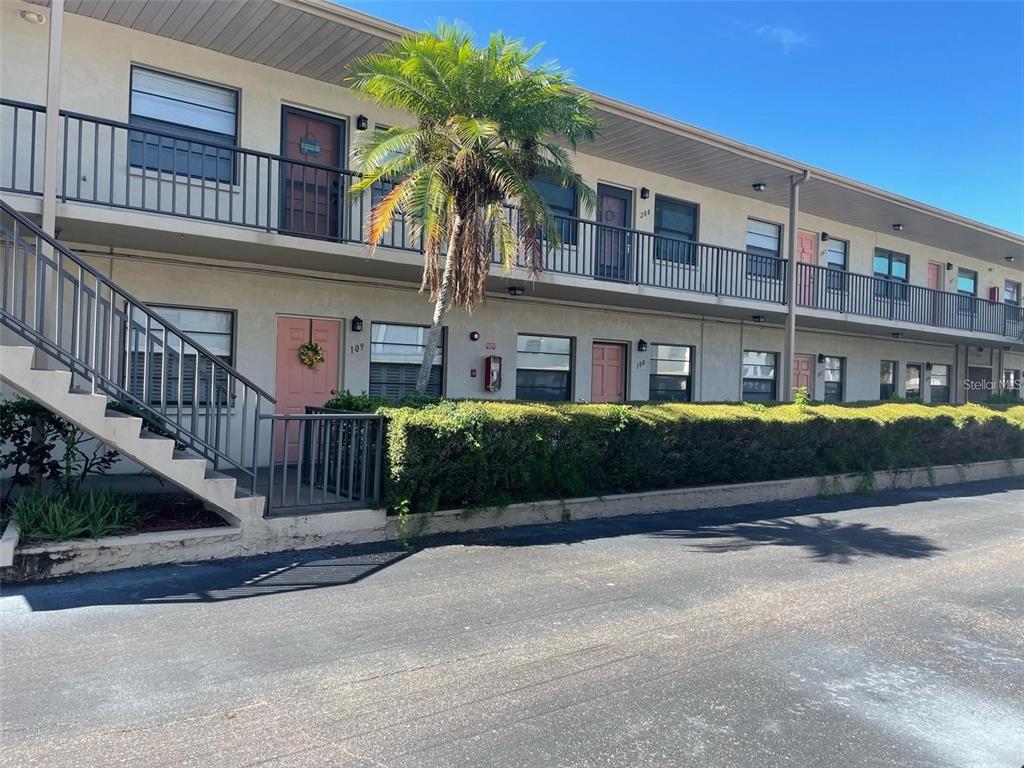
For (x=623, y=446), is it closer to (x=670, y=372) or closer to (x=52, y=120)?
(x=670, y=372)

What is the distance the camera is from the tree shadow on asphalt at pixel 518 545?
5438 millimetres

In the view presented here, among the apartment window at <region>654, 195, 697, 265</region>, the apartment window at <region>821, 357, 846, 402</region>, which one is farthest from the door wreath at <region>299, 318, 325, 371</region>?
the apartment window at <region>821, 357, 846, 402</region>

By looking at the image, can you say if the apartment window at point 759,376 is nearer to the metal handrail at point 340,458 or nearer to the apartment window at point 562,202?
the apartment window at point 562,202

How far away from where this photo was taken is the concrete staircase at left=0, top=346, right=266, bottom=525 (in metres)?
5.64

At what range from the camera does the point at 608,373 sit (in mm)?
14195

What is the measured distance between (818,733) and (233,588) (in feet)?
13.9

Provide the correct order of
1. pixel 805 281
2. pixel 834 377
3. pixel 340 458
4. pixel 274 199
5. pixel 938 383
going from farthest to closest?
pixel 938 383
pixel 834 377
pixel 805 281
pixel 274 199
pixel 340 458

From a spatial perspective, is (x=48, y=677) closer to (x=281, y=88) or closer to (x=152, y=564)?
(x=152, y=564)

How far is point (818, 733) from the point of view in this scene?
3.60 metres

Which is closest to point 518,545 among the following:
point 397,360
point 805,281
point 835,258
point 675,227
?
point 397,360

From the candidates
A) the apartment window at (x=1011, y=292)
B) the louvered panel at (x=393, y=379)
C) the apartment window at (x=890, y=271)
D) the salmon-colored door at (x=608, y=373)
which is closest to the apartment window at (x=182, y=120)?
the louvered panel at (x=393, y=379)

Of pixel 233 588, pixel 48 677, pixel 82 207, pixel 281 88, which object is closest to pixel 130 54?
pixel 281 88

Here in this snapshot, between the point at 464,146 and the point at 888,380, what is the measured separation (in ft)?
53.6

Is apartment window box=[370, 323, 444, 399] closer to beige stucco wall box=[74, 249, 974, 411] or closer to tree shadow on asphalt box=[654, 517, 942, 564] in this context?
beige stucco wall box=[74, 249, 974, 411]
